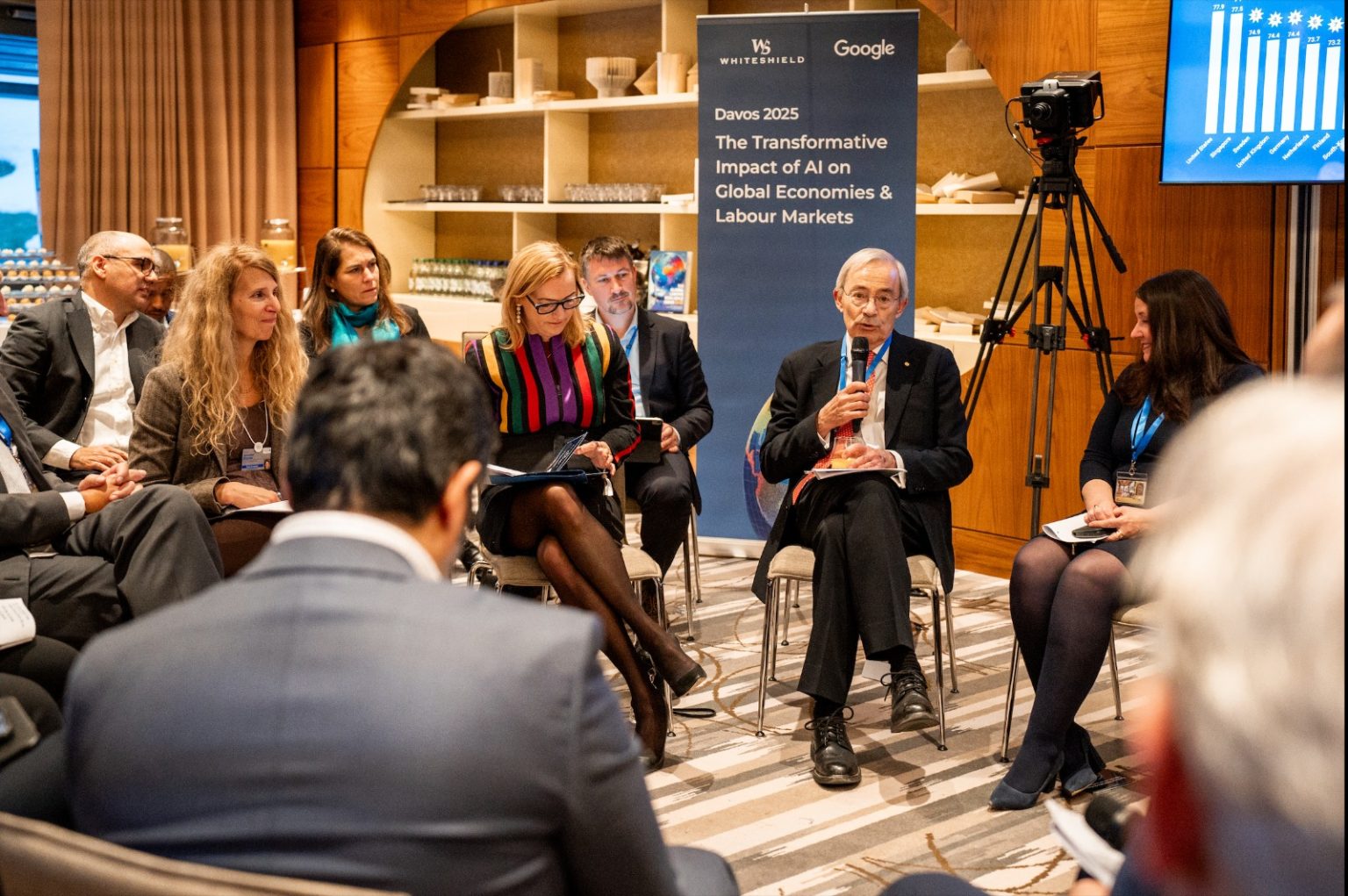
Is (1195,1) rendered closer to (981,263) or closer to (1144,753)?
(981,263)

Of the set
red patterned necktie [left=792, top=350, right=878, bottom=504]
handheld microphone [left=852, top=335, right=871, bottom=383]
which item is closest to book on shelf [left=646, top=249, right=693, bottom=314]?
red patterned necktie [left=792, top=350, right=878, bottom=504]

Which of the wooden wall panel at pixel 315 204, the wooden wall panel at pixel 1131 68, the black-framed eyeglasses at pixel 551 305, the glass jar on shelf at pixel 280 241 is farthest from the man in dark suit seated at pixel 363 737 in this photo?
the wooden wall panel at pixel 315 204

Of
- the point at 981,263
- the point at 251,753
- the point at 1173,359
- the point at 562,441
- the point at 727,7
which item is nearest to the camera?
the point at 251,753

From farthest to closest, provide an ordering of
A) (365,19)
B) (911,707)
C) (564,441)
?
1. (365,19)
2. (564,441)
3. (911,707)

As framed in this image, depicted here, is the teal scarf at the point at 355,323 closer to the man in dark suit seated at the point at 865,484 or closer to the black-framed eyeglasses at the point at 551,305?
the black-framed eyeglasses at the point at 551,305

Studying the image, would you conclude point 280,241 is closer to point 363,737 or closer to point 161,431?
point 161,431

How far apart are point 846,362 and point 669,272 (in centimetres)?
271

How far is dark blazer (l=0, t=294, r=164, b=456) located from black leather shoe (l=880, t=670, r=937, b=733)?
8.50 feet

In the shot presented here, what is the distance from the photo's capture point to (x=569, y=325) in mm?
3848

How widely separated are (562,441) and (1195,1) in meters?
2.55

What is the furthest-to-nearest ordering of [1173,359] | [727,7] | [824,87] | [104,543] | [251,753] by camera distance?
[727,7], [824,87], [1173,359], [104,543], [251,753]

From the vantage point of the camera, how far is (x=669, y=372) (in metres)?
4.74

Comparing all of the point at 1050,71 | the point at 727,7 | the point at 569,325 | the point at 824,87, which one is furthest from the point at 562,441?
the point at 727,7

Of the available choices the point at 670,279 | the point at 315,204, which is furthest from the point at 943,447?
the point at 315,204
